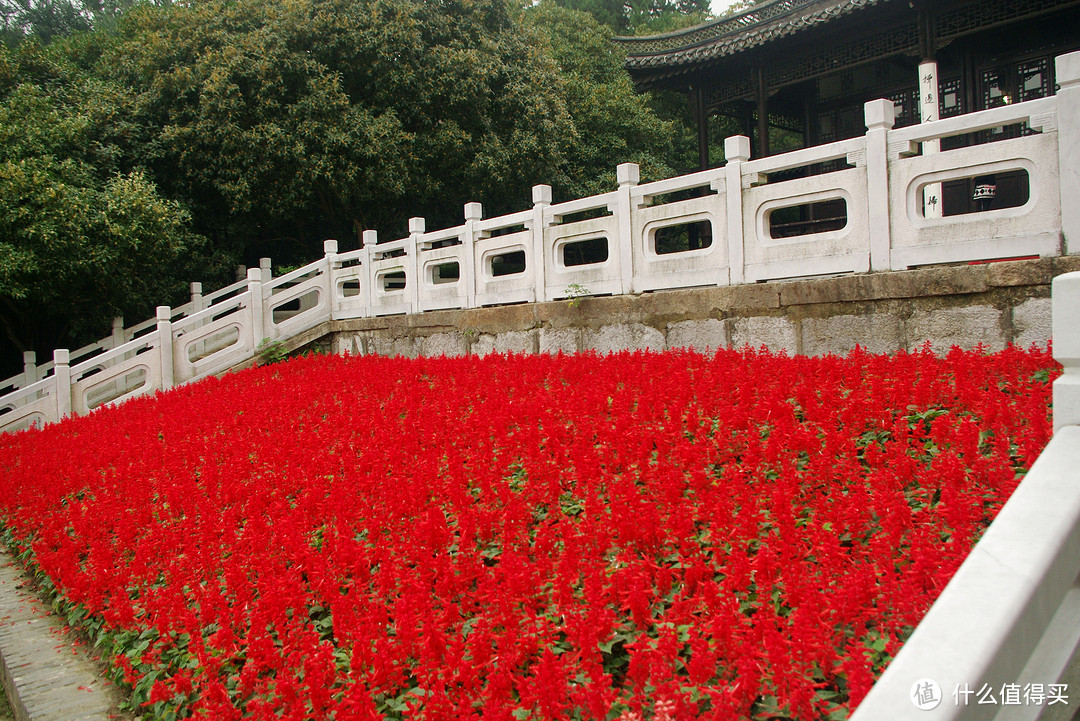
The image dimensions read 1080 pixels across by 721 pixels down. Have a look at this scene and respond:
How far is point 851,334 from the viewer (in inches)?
255

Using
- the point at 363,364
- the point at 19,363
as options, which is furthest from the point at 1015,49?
the point at 19,363

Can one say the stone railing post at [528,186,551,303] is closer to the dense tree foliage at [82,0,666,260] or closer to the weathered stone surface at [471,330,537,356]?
the weathered stone surface at [471,330,537,356]

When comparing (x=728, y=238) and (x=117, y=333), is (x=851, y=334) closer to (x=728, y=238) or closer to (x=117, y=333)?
(x=728, y=238)

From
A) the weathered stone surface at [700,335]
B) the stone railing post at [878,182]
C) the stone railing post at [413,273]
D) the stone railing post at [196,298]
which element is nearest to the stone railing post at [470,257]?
the stone railing post at [413,273]

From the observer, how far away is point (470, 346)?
1044 cm

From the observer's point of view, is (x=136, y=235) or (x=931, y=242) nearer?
(x=931, y=242)

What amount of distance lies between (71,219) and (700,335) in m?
11.0

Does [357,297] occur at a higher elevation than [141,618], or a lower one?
higher

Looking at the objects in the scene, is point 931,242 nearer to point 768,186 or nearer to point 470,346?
point 768,186

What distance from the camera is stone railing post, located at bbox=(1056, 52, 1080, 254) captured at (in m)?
5.30

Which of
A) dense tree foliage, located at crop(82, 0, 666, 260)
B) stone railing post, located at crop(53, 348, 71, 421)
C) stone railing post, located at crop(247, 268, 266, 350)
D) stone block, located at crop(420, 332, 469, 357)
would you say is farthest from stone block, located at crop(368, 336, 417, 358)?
stone railing post, located at crop(53, 348, 71, 421)

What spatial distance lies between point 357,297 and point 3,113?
23.6ft

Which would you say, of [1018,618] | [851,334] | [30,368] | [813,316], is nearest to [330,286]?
[30,368]

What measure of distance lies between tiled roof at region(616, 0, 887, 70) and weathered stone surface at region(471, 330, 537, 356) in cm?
706
